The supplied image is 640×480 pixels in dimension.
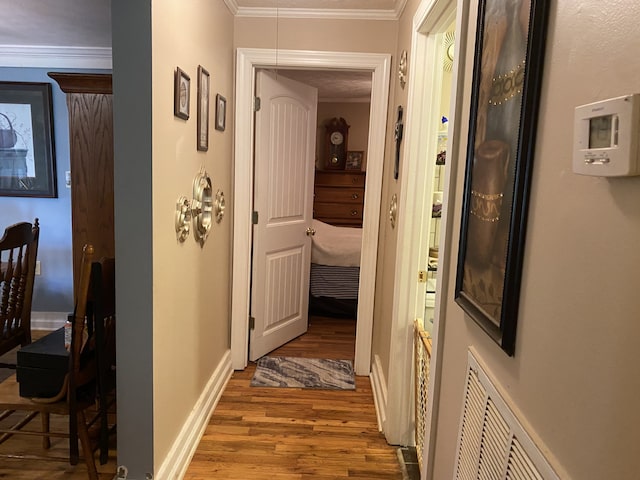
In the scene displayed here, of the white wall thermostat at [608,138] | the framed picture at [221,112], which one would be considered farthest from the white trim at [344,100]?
the white wall thermostat at [608,138]

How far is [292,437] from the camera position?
2434mm

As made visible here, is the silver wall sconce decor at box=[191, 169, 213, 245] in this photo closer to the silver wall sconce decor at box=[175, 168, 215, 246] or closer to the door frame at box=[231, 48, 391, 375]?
the silver wall sconce decor at box=[175, 168, 215, 246]

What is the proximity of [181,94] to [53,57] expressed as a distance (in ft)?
8.15

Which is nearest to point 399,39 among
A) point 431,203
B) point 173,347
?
point 431,203

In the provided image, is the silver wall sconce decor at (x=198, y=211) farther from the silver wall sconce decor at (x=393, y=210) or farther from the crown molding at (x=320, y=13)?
the crown molding at (x=320, y=13)

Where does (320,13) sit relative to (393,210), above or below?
above

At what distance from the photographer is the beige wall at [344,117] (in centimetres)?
650

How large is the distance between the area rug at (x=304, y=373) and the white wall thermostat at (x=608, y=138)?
8.45ft

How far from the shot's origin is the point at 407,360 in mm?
2307

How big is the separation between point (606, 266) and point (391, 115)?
237 centimetres

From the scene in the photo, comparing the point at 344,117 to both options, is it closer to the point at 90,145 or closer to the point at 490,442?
the point at 90,145

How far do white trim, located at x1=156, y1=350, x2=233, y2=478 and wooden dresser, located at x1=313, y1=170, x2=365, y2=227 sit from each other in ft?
11.8

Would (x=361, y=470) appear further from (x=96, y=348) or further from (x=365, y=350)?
(x=96, y=348)

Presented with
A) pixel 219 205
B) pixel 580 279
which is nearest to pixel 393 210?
pixel 219 205
